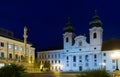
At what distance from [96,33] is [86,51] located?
8.12 m

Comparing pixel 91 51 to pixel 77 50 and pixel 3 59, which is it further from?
pixel 3 59

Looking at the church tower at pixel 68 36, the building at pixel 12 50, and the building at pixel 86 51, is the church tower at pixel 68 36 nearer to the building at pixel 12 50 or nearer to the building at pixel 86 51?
the building at pixel 86 51

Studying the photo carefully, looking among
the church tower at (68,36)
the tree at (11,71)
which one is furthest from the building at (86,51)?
the tree at (11,71)

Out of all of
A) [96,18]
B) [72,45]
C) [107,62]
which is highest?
[96,18]

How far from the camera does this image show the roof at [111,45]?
9454 cm

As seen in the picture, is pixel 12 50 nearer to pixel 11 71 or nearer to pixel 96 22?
pixel 96 22

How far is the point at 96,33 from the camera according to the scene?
98062 mm

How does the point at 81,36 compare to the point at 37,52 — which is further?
the point at 37,52

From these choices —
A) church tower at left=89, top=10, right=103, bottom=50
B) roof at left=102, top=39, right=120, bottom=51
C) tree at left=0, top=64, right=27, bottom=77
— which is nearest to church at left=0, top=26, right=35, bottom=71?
church tower at left=89, top=10, right=103, bottom=50

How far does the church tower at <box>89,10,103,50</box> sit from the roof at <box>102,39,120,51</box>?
1975mm

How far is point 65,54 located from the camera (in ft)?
348

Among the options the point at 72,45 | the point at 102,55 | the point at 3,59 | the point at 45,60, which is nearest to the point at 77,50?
the point at 72,45

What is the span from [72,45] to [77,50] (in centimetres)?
355

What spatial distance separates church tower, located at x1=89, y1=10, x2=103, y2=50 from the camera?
97250 mm
